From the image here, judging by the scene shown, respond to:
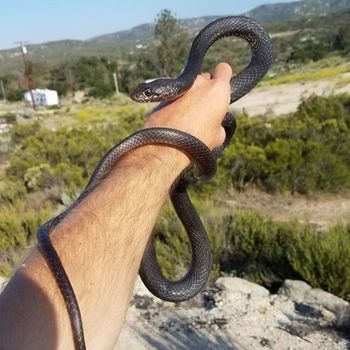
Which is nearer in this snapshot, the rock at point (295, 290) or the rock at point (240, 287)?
the rock at point (295, 290)

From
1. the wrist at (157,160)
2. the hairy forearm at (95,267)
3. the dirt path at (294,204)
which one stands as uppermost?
the wrist at (157,160)

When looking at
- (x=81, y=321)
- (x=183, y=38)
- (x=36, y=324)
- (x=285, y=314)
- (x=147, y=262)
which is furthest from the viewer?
(x=183, y=38)

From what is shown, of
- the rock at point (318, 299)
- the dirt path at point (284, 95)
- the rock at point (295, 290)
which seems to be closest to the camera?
the rock at point (318, 299)

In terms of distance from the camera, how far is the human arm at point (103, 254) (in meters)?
1.48

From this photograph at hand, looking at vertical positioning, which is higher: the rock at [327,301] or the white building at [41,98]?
the rock at [327,301]

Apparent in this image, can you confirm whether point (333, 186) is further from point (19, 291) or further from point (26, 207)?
point (19, 291)

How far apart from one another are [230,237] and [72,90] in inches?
2230

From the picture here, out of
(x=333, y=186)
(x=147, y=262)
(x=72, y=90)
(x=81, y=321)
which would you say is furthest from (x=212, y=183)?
(x=72, y=90)

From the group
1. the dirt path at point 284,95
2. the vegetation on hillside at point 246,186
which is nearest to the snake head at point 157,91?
the vegetation on hillside at point 246,186

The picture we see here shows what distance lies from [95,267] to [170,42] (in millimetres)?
53897

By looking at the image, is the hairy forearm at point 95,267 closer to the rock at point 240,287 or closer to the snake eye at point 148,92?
the snake eye at point 148,92

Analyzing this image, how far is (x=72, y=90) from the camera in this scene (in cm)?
6044

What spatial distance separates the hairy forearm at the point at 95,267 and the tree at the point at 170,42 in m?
52.6

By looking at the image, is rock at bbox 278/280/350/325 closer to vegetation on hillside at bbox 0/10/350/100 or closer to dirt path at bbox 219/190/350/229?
dirt path at bbox 219/190/350/229
